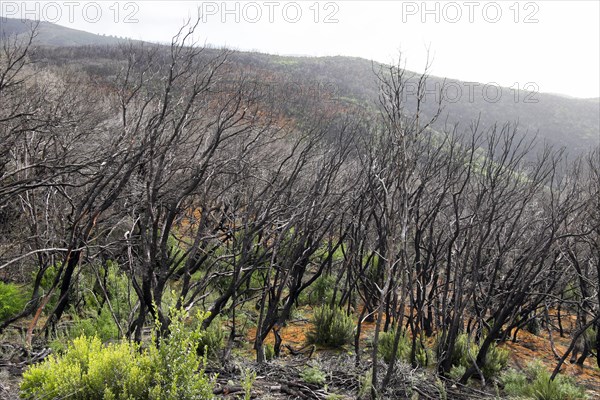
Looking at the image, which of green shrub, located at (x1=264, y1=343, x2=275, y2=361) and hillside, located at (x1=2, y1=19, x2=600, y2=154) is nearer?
green shrub, located at (x1=264, y1=343, x2=275, y2=361)

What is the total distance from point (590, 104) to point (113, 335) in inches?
3047

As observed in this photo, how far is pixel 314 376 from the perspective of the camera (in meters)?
4.46

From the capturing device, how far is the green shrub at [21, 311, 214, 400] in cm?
299

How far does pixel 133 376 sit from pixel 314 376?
6.64 feet

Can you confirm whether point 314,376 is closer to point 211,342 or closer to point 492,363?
point 211,342

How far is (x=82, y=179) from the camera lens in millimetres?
8656

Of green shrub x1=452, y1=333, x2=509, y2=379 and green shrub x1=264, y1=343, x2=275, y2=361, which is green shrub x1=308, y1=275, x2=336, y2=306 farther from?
green shrub x1=452, y1=333, x2=509, y2=379

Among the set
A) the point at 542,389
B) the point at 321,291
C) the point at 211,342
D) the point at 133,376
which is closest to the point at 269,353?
the point at 211,342

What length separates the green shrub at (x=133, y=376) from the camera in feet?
9.80

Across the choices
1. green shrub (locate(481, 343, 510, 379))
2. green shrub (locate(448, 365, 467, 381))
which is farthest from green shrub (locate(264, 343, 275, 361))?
green shrub (locate(481, 343, 510, 379))

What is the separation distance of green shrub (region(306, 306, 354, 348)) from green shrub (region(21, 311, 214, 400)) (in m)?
3.69

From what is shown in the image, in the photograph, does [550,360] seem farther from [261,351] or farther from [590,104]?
[590,104]

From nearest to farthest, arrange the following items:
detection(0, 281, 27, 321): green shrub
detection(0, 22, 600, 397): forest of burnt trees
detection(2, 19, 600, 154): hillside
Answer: detection(0, 22, 600, 397): forest of burnt trees < detection(0, 281, 27, 321): green shrub < detection(2, 19, 600, 154): hillside

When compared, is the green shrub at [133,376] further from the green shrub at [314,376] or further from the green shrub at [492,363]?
the green shrub at [492,363]
